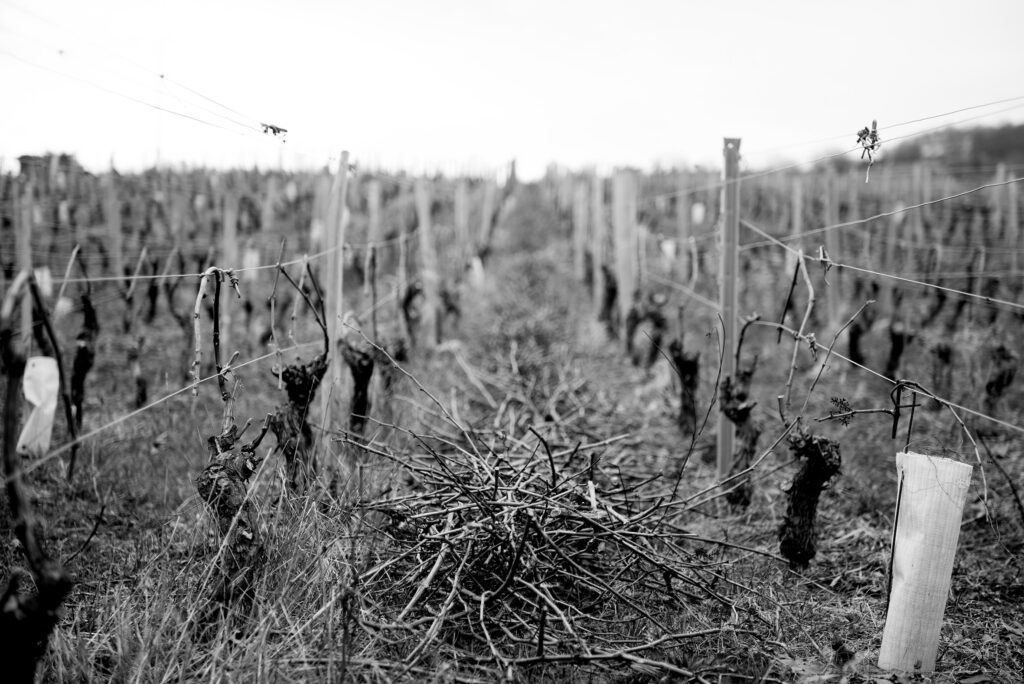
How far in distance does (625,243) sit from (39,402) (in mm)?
7577

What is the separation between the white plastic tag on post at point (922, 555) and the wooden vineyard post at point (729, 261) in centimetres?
193

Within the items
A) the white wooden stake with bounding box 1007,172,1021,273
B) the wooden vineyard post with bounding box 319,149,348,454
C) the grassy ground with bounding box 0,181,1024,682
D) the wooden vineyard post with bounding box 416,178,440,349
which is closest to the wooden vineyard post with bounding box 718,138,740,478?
the grassy ground with bounding box 0,181,1024,682

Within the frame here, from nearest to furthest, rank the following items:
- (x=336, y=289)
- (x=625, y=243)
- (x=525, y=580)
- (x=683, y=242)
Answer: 1. (x=525, y=580)
2. (x=336, y=289)
3. (x=625, y=243)
4. (x=683, y=242)

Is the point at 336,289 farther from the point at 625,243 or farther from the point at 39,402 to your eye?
the point at 625,243

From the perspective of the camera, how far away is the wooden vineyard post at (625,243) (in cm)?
966

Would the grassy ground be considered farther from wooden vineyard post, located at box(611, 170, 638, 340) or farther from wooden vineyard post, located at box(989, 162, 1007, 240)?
wooden vineyard post, located at box(989, 162, 1007, 240)

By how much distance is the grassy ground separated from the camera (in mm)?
2350

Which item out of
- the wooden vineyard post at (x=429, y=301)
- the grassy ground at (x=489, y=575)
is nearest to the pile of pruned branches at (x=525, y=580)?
the grassy ground at (x=489, y=575)

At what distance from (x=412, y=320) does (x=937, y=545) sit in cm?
731

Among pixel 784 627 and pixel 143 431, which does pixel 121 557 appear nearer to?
pixel 143 431

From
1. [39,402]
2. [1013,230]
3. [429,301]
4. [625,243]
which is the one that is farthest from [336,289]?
[1013,230]

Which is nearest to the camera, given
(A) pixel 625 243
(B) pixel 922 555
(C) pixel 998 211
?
(B) pixel 922 555

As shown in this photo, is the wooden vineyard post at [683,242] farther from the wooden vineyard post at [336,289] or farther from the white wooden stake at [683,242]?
the wooden vineyard post at [336,289]

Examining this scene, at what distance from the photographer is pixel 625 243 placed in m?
9.93
